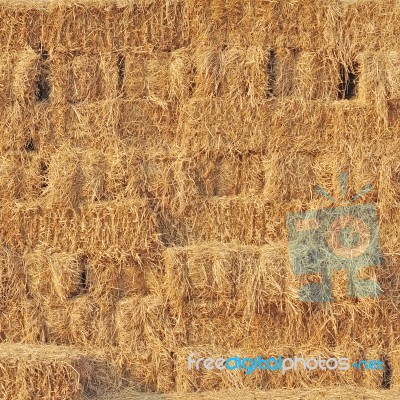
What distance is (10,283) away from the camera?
20.3ft

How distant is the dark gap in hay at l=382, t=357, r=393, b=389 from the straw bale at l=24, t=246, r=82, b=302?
2.54 metres

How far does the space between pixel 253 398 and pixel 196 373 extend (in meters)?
0.54

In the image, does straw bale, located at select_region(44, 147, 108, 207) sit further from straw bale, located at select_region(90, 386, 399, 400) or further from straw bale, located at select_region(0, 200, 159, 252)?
straw bale, located at select_region(90, 386, 399, 400)

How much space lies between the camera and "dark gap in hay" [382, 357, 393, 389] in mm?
5809

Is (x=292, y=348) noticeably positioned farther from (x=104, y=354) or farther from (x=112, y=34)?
(x=112, y=34)

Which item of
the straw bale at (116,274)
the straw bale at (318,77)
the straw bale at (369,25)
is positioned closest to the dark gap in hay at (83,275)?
the straw bale at (116,274)

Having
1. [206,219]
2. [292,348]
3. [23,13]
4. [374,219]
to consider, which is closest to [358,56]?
[374,219]

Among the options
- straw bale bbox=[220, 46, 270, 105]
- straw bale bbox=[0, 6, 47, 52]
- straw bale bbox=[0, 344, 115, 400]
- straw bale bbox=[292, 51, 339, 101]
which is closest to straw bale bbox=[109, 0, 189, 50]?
straw bale bbox=[220, 46, 270, 105]

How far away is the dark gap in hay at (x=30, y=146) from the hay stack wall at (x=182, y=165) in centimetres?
2

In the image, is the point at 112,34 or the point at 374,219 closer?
the point at 374,219

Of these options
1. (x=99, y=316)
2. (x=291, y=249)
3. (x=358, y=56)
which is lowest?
(x=99, y=316)

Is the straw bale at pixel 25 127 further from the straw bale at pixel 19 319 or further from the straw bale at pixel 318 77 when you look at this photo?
the straw bale at pixel 318 77

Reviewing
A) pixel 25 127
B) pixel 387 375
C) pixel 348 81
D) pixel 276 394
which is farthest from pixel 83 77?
pixel 387 375

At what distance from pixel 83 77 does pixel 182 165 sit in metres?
1.16
